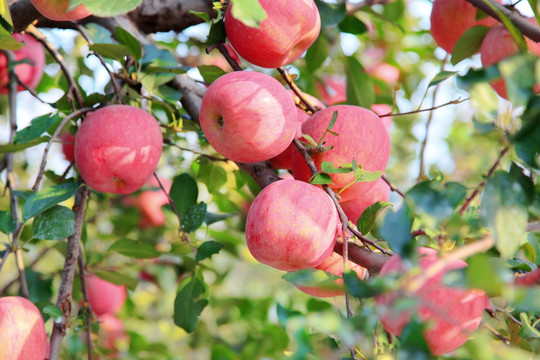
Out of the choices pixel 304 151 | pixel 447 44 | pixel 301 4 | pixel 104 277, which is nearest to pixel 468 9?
pixel 447 44

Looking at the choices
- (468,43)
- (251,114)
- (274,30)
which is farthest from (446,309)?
(468,43)

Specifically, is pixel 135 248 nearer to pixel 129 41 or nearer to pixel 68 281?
pixel 68 281

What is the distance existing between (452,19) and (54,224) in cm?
81

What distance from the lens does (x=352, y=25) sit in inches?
49.0

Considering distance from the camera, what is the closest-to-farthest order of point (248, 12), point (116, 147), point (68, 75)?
point (248, 12), point (116, 147), point (68, 75)

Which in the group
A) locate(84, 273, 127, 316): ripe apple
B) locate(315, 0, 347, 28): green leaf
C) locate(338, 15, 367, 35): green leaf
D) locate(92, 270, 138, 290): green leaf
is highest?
locate(315, 0, 347, 28): green leaf

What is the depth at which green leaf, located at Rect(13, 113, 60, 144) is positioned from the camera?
33.0 inches

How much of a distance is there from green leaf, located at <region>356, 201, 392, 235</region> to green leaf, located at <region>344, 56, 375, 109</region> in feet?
1.82

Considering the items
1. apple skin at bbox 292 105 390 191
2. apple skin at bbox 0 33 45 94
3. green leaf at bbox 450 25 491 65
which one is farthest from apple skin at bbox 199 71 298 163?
apple skin at bbox 0 33 45 94

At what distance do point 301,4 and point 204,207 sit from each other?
16.3 inches

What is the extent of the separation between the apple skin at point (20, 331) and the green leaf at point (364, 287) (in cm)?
48

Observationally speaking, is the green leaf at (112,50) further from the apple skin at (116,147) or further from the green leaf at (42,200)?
the green leaf at (42,200)

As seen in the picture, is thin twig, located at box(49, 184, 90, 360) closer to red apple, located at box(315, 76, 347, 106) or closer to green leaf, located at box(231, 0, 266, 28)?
green leaf, located at box(231, 0, 266, 28)

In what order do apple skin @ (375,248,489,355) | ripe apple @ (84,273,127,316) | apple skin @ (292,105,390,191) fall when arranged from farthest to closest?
ripe apple @ (84,273,127,316), apple skin @ (292,105,390,191), apple skin @ (375,248,489,355)
